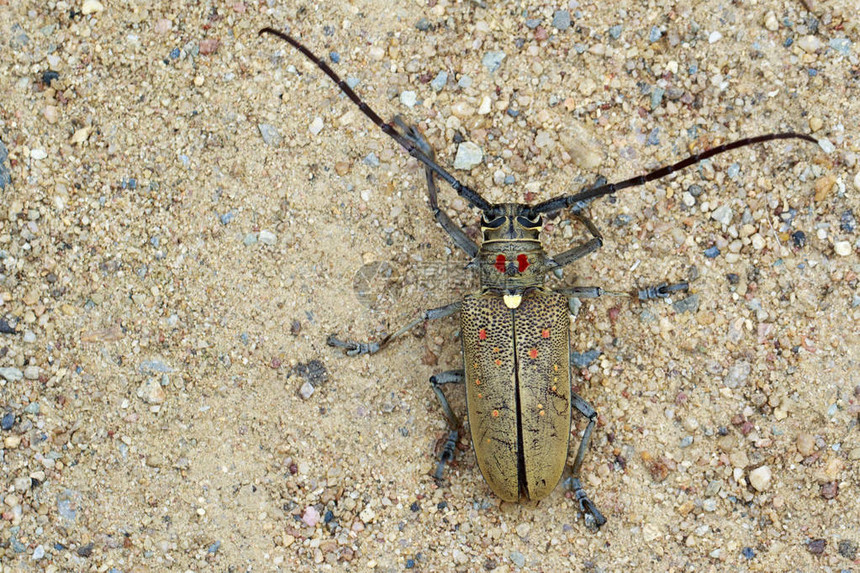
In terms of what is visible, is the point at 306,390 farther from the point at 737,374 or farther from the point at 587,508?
the point at 737,374

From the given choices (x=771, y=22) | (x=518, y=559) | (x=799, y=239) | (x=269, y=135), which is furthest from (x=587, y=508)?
(x=771, y=22)

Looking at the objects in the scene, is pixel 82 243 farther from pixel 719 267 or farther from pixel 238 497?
pixel 719 267

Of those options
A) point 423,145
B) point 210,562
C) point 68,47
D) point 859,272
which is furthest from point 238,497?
point 859,272

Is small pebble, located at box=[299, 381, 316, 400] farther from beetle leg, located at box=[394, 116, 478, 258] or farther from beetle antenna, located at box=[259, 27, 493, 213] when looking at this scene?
beetle antenna, located at box=[259, 27, 493, 213]

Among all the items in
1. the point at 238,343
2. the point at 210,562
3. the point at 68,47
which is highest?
the point at 68,47

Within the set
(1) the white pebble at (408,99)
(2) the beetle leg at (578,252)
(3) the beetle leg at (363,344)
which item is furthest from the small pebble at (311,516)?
(1) the white pebble at (408,99)

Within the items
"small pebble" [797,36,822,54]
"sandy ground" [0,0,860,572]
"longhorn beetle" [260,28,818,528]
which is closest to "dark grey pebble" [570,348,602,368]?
"sandy ground" [0,0,860,572]

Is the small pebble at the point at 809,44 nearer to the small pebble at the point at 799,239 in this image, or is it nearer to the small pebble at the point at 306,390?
the small pebble at the point at 799,239
